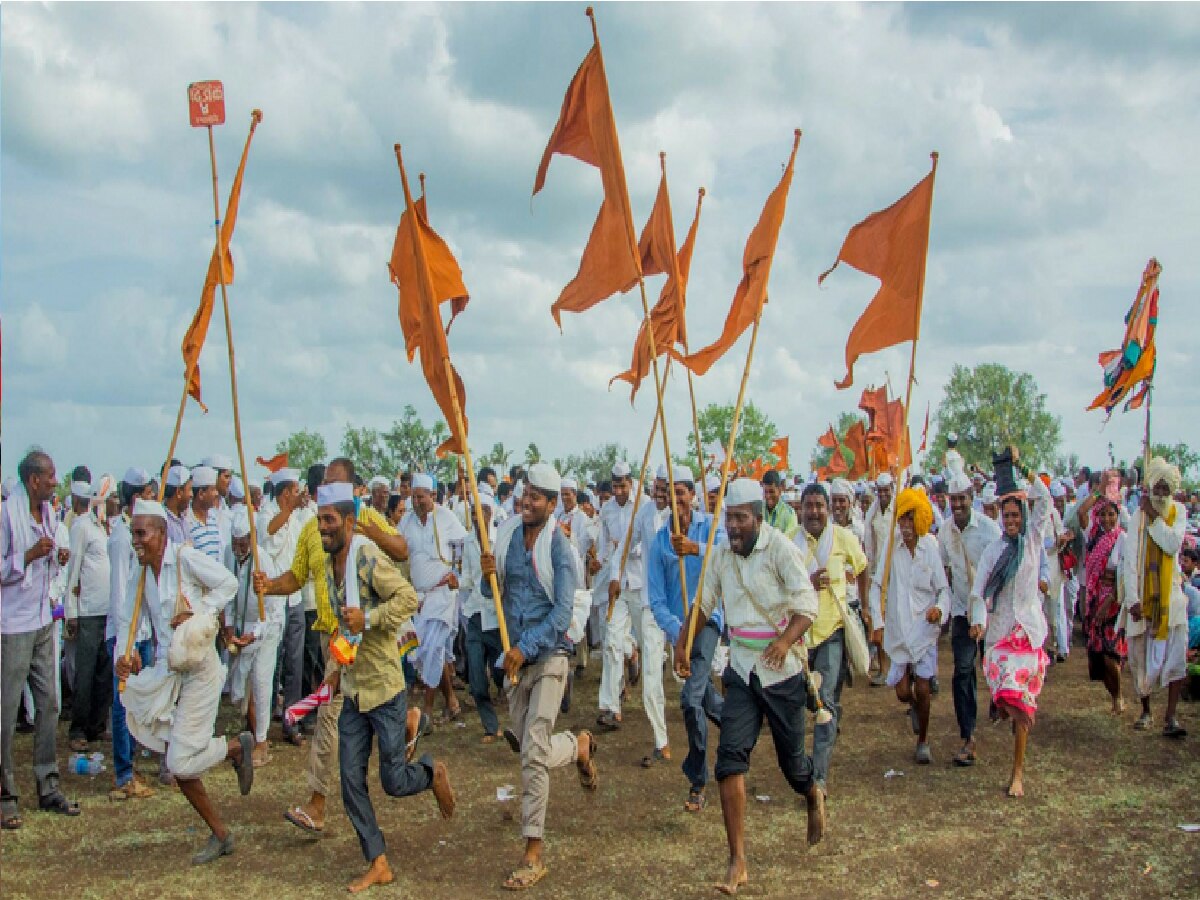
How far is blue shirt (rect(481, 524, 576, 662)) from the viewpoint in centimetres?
646

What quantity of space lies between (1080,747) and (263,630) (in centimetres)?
697

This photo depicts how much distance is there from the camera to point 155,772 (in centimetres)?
891

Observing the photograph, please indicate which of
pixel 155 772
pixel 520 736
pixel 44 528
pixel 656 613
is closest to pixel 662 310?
pixel 656 613

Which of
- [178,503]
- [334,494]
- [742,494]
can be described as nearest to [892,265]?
[742,494]

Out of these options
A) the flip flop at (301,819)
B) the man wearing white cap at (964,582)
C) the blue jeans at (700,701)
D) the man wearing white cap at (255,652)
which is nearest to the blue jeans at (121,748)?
the man wearing white cap at (255,652)

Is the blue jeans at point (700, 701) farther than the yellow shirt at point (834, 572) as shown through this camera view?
No

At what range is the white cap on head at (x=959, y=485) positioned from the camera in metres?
9.12

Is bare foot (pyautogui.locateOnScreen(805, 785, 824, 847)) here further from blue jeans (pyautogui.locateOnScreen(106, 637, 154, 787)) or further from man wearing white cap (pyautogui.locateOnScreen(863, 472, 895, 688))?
man wearing white cap (pyautogui.locateOnScreen(863, 472, 895, 688))

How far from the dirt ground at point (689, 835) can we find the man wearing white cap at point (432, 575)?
3.32ft

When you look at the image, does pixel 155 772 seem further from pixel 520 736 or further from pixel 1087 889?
pixel 1087 889

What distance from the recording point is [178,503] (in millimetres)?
9344

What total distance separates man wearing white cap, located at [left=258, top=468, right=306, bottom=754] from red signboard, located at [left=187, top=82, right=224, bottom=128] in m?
3.29

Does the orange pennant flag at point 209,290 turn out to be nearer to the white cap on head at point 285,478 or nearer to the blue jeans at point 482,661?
the white cap on head at point 285,478

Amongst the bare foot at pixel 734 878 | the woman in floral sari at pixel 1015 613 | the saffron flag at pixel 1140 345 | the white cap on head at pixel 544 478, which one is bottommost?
the bare foot at pixel 734 878
